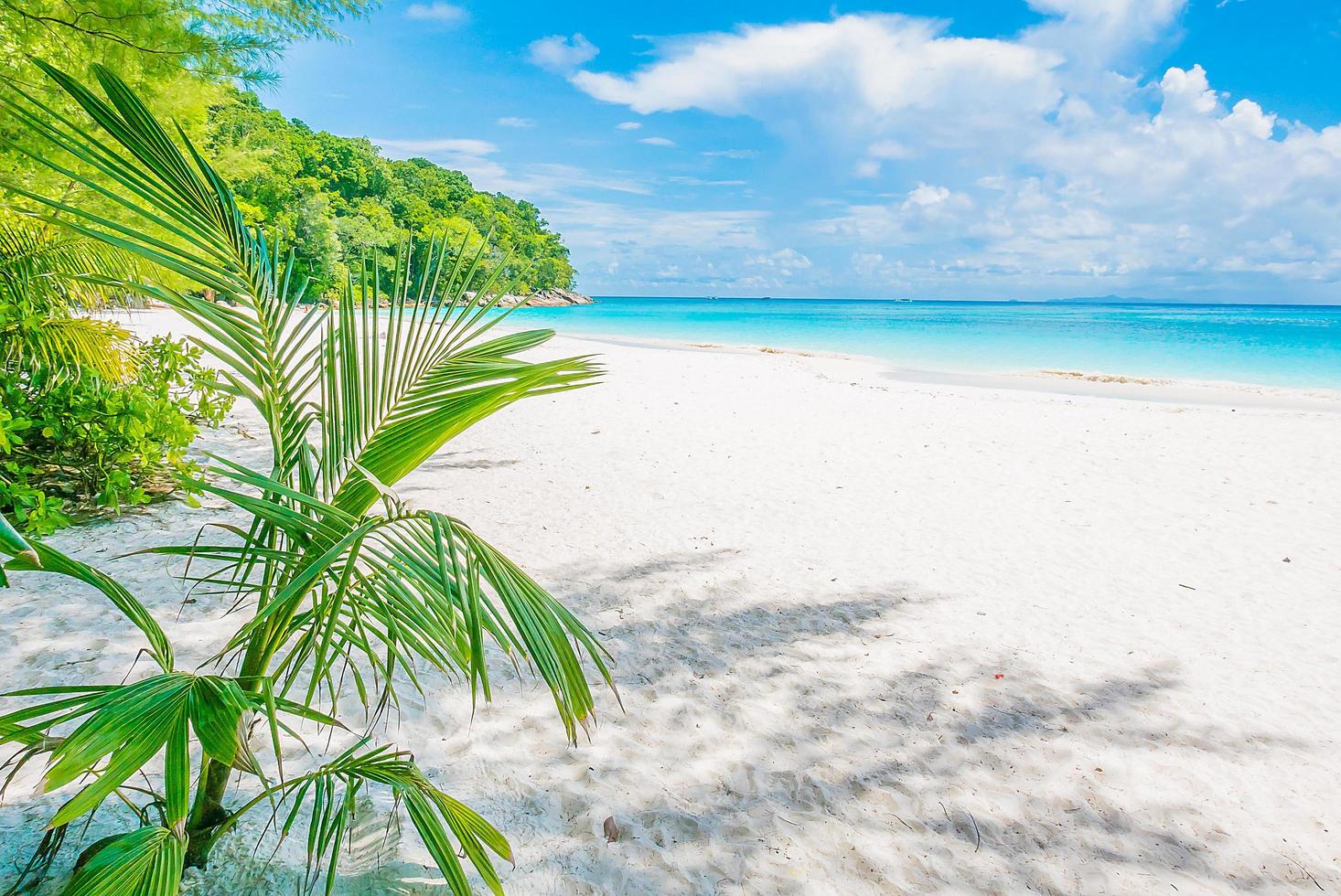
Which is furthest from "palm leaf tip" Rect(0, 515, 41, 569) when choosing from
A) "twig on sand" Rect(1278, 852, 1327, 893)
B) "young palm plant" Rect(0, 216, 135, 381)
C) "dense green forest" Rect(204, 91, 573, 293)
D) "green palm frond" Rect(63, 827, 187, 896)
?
"dense green forest" Rect(204, 91, 573, 293)

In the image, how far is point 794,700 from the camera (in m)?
3.08

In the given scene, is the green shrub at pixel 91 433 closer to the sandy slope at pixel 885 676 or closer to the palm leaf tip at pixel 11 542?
the sandy slope at pixel 885 676

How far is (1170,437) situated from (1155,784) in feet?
22.9

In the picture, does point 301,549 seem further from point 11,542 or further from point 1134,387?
point 1134,387

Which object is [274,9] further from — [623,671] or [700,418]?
[700,418]

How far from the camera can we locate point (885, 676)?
130 inches

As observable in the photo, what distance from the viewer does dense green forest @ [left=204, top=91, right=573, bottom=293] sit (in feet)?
75.9

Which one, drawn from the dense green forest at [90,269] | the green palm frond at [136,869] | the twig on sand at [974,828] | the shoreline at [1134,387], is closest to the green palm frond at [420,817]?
the green palm frond at [136,869]

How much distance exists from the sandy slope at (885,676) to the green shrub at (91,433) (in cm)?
30

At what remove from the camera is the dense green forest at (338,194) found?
23125 mm

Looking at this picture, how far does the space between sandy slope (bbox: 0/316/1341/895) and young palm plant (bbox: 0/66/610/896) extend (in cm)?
63

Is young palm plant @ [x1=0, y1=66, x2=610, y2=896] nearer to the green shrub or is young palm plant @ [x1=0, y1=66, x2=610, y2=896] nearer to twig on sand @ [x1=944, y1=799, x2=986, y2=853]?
twig on sand @ [x1=944, y1=799, x2=986, y2=853]

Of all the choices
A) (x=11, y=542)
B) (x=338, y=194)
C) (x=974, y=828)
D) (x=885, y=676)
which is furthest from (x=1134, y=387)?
(x=338, y=194)

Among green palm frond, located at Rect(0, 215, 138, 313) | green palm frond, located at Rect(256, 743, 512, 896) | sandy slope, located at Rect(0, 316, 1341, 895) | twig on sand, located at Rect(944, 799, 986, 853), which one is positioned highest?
green palm frond, located at Rect(0, 215, 138, 313)
